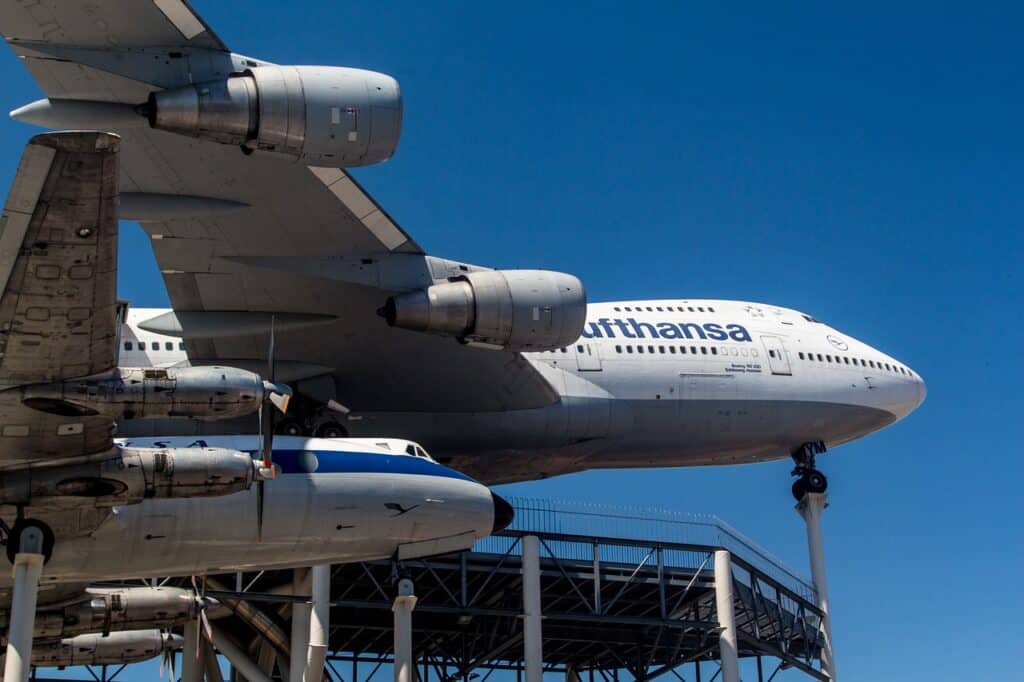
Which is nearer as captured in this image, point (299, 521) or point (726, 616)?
point (299, 521)

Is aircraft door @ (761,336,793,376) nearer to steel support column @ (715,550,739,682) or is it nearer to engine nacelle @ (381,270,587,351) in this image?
steel support column @ (715,550,739,682)

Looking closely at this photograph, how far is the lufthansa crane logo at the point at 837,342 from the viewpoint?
37500 mm

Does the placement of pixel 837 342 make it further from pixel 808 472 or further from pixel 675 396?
pixel 675 396

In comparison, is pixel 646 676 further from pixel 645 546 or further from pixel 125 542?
pixel 125 542

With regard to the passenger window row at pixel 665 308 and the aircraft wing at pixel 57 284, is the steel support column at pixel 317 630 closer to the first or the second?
the aircraft wing at pixel 57 284

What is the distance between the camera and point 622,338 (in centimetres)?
3331

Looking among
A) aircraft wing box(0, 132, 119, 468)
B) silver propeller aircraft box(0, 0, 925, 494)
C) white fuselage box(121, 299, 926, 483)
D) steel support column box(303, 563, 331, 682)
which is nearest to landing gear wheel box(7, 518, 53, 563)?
aircraft wing box(0, 132, 119, 468)

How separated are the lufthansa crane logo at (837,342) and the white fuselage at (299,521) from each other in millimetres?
15039

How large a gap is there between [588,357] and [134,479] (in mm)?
13013

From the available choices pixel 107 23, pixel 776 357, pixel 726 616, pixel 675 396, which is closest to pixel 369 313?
pixel 107 23

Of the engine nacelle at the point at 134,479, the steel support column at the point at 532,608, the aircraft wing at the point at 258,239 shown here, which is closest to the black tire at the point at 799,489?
the steel support column at the point at 532,608

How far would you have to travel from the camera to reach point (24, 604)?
19.9m

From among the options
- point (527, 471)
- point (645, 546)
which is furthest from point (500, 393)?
point (645, 546)

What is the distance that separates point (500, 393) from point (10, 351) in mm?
12466
